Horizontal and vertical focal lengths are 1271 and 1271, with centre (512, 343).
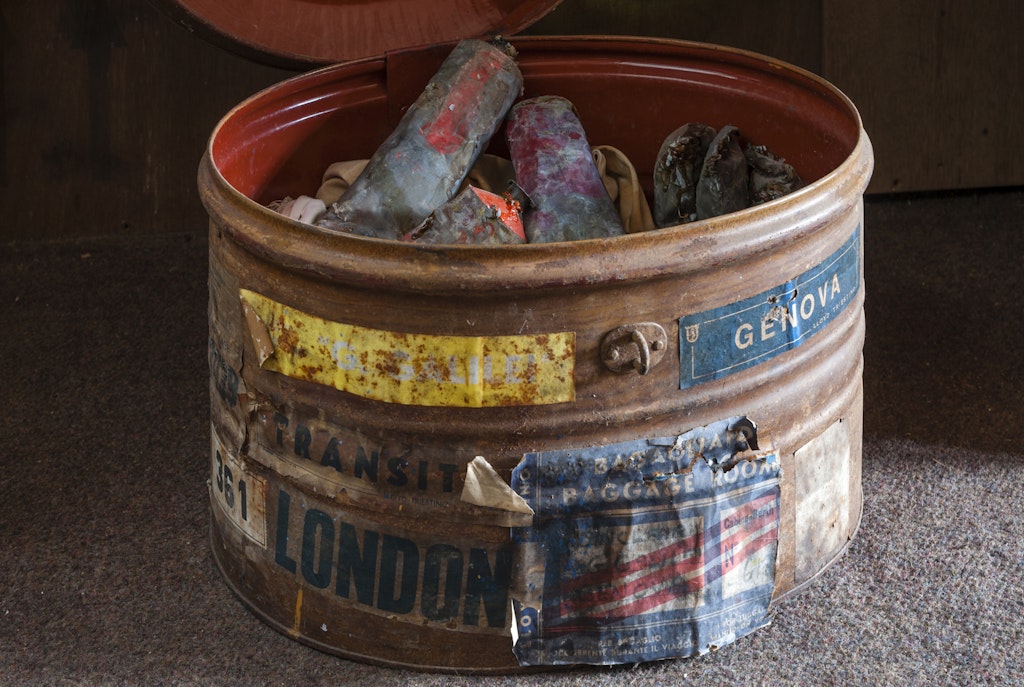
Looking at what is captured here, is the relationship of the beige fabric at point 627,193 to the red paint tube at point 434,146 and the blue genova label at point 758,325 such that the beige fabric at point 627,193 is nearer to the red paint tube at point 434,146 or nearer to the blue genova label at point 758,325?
the red paint tube at point 434,146

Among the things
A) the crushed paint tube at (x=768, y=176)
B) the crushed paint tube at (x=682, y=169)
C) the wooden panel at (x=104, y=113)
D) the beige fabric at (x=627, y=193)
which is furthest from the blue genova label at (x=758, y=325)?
the wooden panel at (x=104, y=113)

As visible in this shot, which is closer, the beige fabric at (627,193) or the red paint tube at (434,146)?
the red paint tube at (434,146)

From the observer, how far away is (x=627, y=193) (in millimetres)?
1971

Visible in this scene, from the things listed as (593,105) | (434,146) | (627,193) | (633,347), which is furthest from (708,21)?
(633,347)

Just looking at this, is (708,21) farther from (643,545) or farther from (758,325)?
(643,545)

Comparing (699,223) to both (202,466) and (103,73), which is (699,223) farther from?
(103,73)

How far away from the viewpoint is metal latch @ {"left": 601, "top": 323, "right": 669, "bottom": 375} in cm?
136

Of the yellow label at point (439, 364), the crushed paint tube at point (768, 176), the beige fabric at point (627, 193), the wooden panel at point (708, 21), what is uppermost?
the wooden panel at point (708, 21)

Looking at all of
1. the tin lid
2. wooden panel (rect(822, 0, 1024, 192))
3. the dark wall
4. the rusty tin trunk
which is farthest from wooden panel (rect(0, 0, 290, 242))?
wooden panel (rect(822, 0, 1024, 192))

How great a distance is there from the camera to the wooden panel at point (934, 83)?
2.56m

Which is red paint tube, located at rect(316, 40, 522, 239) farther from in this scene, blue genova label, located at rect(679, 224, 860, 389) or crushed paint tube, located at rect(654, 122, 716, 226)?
blue genova label, located at rect(679, 224, 860, 389)

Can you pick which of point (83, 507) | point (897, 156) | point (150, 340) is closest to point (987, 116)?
point (897, 156)

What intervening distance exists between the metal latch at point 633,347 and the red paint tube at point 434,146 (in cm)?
46

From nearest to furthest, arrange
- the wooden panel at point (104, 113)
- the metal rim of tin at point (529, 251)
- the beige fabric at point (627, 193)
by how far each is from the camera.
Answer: the metal rim of tin at point (529, 251)
the beige fabric at point (627, 193)
the wooden panel at point (104, 113)
